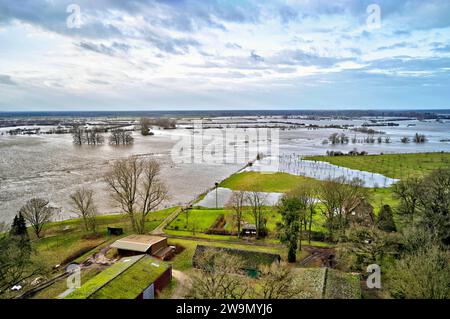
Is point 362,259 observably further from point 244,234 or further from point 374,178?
point 374,178

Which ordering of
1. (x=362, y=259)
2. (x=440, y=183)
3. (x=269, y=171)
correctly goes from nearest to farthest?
(x=362, y=259), (x=440, y=183), (x=269, y=171)

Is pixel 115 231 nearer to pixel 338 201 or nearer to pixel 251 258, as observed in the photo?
pixel 251 258

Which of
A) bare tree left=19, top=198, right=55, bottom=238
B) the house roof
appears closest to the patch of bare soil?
the house roof

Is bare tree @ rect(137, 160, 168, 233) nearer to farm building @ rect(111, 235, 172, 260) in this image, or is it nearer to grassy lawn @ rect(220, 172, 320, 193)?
farm building @ rect(111, 235, 172, 260)

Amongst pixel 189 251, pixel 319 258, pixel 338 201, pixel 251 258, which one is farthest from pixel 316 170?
pixel 251 258

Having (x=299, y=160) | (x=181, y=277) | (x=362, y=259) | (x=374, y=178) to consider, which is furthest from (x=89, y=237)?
(x=299, y=160)
